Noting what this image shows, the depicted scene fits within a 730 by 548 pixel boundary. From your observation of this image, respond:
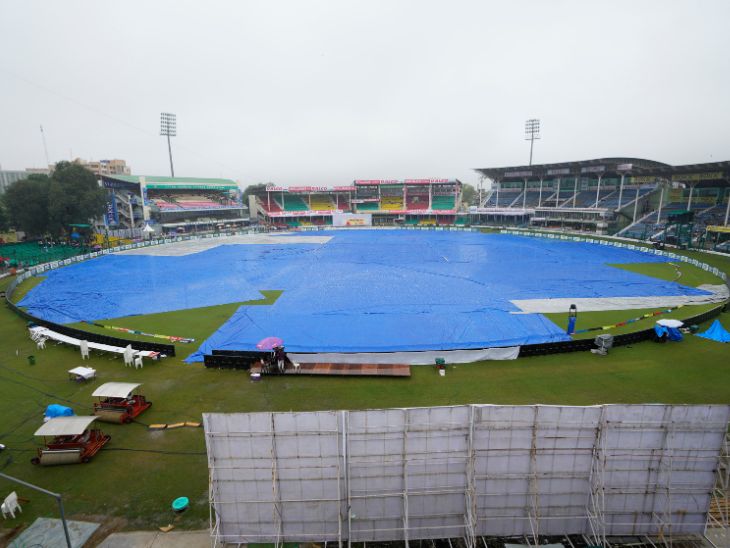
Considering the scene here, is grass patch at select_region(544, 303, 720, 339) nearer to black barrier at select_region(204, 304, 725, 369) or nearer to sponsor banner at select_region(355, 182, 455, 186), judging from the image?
black barrier at select_region(204, 304, 725, 369)

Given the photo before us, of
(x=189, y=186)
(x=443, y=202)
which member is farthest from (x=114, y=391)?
(x=443, y=202)

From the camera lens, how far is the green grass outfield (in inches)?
393

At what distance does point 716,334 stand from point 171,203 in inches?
3483

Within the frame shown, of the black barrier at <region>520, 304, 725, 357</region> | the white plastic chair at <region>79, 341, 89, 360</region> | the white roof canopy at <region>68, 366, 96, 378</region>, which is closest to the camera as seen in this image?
the white roof canopy at <region>68, 366, 96, 378</region>

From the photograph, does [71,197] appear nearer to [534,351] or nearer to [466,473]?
[534,351]

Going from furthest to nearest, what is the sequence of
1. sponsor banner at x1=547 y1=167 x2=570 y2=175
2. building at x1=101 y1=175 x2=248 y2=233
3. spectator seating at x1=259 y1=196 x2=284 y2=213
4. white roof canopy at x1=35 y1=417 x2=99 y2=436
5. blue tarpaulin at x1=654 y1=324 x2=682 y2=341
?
spectator seating at x1=259 y1=196 x2=284 y2=213
sponsor banner at x1=547 y1=167 x2=570 y2=175
building at x1=101 y1=175 x2=248 y2=233
blue tarpaulin at x1=654 y1=324 x2=682 y2=341
white roof canopy at x1=35 y1=417 x2=99 y2=436

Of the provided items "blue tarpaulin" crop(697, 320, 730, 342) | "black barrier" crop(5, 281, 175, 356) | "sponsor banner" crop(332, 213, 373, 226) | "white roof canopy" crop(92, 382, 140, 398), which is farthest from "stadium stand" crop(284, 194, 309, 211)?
"white roof canopy" crop(92, 382, 140, 398)

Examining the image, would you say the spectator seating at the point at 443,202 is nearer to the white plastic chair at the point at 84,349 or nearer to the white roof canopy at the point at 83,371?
the white plastic chair at the point at 84,349

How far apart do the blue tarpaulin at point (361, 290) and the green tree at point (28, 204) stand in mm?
14597

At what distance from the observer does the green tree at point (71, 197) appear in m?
53.1

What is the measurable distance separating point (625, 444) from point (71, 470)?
14325 mm

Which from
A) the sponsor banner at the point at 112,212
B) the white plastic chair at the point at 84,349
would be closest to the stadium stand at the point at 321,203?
the sponsor banner at the point at 112,212

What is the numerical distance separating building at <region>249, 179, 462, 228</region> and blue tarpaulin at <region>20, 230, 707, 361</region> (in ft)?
145

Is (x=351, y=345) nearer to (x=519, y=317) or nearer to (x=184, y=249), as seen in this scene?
(x=519, y=317)
